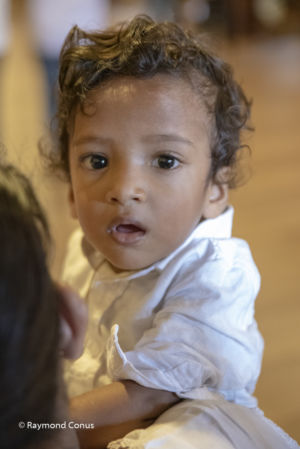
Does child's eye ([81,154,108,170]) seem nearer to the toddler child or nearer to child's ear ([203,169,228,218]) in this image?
→ the toddler child

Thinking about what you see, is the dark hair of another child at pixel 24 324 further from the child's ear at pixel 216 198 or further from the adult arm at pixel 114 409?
the child's ear at pixel 216 198

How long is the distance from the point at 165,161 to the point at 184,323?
227 millimetres

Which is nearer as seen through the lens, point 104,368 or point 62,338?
point 62,338

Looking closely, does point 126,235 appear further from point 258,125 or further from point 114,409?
point 258,125

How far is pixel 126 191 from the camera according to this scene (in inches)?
34.0

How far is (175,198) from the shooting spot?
91 cm

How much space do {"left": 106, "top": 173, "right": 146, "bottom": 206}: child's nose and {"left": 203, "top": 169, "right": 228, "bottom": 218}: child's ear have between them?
157 mm

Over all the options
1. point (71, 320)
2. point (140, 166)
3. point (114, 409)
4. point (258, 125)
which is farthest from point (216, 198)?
point (258, 125)

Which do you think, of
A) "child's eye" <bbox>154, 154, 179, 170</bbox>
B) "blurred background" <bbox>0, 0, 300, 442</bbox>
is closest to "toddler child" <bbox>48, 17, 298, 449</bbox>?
"child's eye" <bbox>154, 154, 179, 170</bbox>

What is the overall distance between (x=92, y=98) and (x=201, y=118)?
Answer: 16 centimetres

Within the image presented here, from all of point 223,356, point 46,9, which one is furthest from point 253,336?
point 46,9

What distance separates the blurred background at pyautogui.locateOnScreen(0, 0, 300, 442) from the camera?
153 cm

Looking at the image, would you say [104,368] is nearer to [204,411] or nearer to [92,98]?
[204,411]

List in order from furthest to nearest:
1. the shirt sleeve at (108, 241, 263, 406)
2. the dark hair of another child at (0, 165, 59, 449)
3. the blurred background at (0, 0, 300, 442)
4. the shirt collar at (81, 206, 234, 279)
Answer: the blurred background at (0, 0, 300, 442) → the shirt collar at (81, 206, 234, 279) → the shirt sleeve at (108, 241, 263, 406) → the dark hair of another child at (0, 165, 59, 449)
